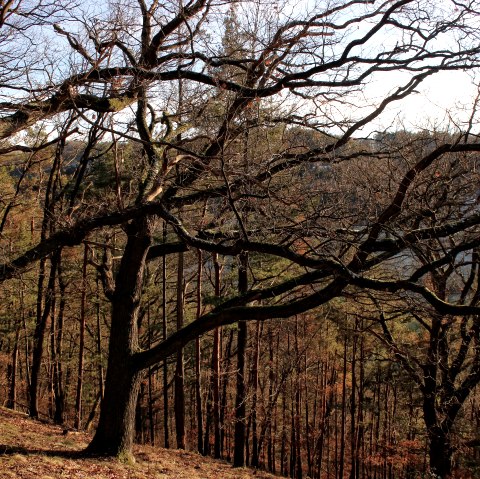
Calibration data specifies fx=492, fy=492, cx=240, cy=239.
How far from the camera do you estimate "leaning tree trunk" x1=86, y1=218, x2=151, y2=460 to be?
7.50 meters

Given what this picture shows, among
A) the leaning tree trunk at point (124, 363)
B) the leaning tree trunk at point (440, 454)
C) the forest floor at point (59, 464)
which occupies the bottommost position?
the leaning tree trunk at point (440, 454)

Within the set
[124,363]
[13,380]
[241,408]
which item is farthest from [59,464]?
[13,380]

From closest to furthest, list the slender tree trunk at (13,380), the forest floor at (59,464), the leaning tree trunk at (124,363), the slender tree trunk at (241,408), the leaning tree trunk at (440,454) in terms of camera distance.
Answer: the forest floor at (59,464) → the leaning tree trunk at (124,363) → the leaning tree trunk at (440,454) → the slender tree trunk at (241,408) → the slender tree trunk at (13,380)

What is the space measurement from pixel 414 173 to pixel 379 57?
2191 millimetres

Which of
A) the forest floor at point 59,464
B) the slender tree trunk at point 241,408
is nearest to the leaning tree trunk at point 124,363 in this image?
the forest floor at point 59,464

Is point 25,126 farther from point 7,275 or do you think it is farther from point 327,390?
point 327,390

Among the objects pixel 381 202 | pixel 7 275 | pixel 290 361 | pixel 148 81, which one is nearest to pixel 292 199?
pixel 381 202

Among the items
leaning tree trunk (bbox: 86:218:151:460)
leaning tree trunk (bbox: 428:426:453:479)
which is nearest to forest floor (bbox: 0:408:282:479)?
leaning tree trunk (bbox: 86:218:151:460)

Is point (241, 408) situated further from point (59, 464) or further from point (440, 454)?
point (59, 464)

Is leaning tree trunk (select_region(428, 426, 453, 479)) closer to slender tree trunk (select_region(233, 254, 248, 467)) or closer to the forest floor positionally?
the forest floor

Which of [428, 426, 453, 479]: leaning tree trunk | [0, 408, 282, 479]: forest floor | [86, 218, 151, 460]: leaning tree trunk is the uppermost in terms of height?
[86, 218, 151, 460]: leaning tree trunk

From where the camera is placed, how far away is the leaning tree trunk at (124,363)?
24.6ft

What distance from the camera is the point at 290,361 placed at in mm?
18500

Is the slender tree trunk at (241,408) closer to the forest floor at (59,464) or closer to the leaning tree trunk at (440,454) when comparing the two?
the forest floor at (59,464)
